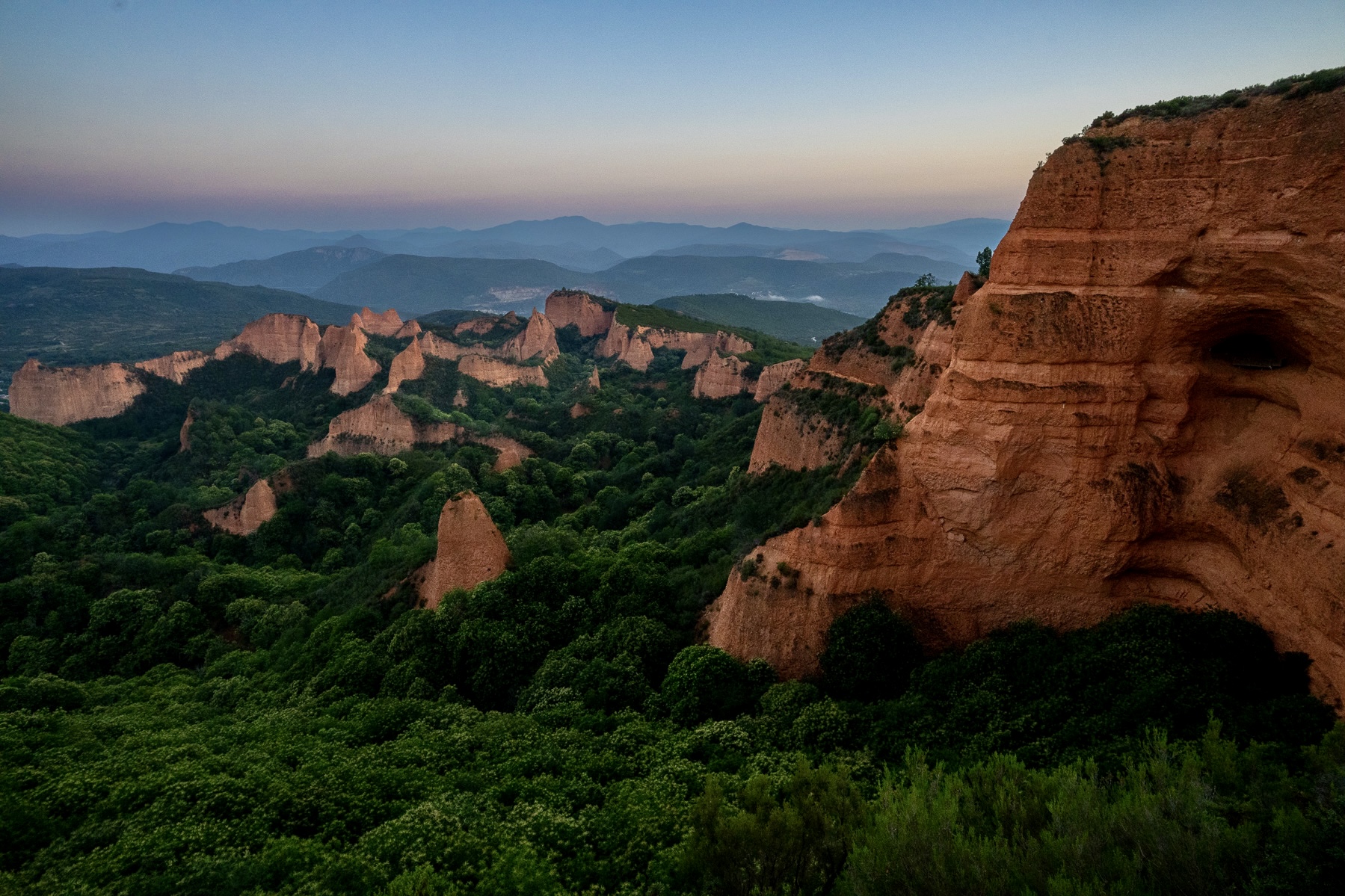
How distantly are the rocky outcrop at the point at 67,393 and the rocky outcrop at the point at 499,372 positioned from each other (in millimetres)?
40667

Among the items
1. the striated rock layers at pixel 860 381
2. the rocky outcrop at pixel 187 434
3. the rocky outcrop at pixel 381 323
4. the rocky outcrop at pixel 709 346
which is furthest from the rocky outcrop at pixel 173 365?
the striated rock layers at pixel 860 381

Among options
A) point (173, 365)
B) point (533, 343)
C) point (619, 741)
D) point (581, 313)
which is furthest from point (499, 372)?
point (619, 741)

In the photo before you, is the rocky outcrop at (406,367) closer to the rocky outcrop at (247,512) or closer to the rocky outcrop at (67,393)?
the rocky outcrop at (67,393)

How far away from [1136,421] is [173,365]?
107m

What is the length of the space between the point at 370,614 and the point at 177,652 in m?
10.2

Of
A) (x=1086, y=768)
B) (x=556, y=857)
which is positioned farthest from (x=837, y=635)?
(x=556, y=857)

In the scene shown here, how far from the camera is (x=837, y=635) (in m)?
18.3

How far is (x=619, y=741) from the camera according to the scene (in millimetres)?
17266

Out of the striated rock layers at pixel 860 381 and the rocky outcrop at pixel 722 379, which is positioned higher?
the striated rock layers at pixel 860 381

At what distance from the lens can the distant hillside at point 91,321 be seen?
138125mm

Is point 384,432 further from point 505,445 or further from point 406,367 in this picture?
point 406,367

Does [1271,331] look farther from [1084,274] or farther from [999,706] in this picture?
[999,706]

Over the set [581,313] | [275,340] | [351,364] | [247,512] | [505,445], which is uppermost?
[581,313]

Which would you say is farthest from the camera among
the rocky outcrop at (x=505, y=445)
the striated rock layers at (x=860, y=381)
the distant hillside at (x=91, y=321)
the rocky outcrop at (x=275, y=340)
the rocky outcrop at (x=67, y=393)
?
the distant hillside at (x=91, y=321)
